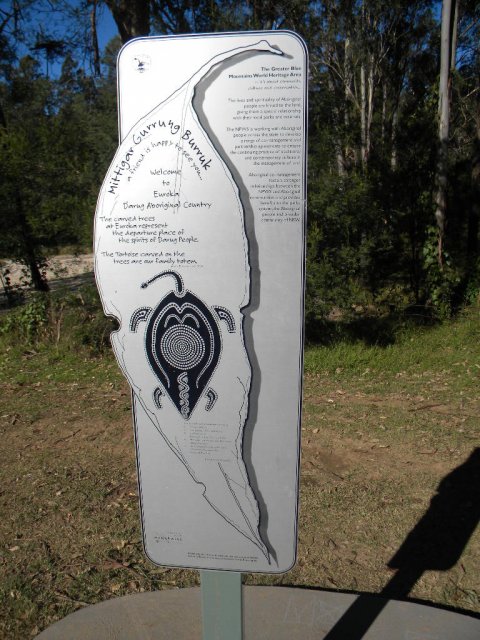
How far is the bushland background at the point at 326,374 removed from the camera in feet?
9.57

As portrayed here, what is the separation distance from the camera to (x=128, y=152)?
1.61 metres

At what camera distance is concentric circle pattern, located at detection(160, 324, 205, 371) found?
5.49 feet

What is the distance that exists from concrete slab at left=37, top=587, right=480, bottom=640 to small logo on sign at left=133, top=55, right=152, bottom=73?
2096 mm

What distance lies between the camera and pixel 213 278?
1.62 meters

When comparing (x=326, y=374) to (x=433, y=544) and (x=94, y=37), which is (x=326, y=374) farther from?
(x=94, y=37)

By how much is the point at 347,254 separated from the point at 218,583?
504 centimetres

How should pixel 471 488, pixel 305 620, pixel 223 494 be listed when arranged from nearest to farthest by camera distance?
pixel 223 494
pixel 305 620
pixel 471 488

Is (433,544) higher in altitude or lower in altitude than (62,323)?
lower

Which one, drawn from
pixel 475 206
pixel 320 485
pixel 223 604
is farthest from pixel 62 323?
pixel 475 206

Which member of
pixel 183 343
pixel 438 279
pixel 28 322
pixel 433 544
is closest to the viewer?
pixel 183 343

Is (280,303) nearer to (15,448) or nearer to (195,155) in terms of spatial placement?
(195,155)

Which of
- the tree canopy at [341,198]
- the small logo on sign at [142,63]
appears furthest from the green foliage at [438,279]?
the small logo on sign at [142,63]

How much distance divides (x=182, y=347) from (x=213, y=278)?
228 millimetres

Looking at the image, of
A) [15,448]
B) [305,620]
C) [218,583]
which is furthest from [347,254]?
[218,583]
